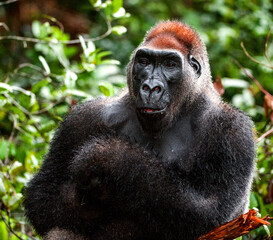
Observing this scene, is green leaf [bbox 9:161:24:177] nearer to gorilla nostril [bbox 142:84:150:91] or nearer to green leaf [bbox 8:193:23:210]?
green leaf [bbox 8:193:23:210]

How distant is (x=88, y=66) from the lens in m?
5.54

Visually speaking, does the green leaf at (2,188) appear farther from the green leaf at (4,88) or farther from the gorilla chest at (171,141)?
the gorilla chest at (171,141)

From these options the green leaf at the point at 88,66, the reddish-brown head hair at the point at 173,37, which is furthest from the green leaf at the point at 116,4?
the reddish-brown head hair at the point at 173,37

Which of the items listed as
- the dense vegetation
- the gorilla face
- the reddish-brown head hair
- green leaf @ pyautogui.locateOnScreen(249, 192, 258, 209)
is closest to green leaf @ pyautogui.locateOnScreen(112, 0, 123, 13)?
the dense vegetation

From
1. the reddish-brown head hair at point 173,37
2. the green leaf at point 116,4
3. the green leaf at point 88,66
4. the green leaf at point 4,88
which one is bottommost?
the green leaf at point 88,66

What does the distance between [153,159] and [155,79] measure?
0.66m

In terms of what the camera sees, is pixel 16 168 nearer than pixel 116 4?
Yes

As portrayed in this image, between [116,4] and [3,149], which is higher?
[116,4]

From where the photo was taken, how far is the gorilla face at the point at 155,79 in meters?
4.01

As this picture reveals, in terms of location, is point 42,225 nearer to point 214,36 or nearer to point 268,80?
point 268,80

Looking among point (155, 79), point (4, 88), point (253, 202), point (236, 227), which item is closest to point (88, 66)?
point (4, 88)

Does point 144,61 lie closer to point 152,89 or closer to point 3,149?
point 152,89

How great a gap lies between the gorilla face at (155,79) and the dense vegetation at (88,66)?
104cm

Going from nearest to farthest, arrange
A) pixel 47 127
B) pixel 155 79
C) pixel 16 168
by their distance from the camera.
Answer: pixel 155 79 < pixel 16 168 < pixel 47 127
